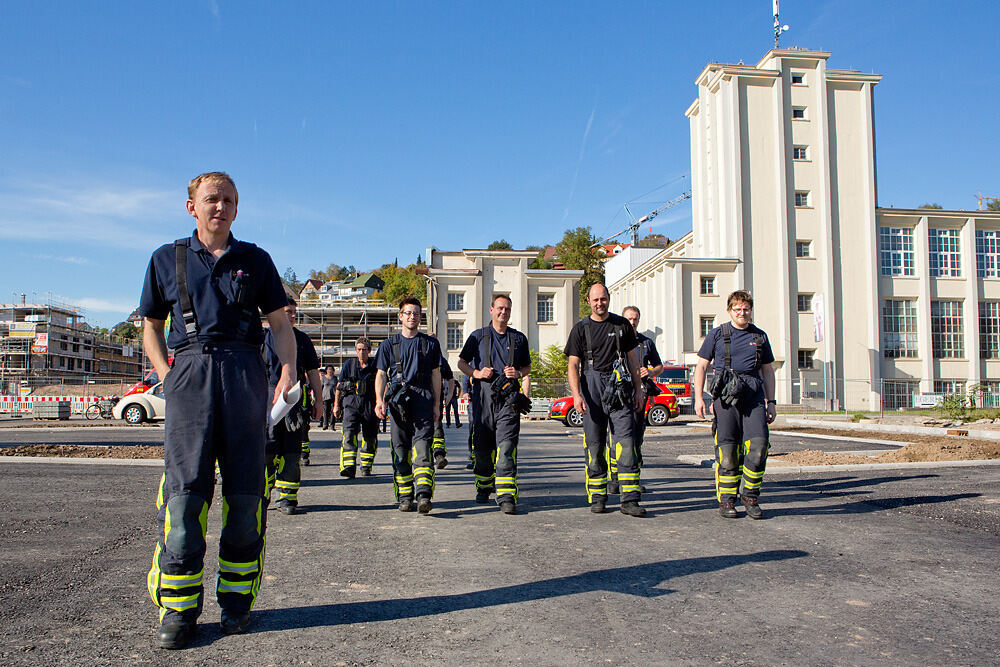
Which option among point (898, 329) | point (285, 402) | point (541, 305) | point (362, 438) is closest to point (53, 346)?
point (541, 305)

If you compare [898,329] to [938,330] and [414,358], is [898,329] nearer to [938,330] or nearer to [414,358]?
[938,330]

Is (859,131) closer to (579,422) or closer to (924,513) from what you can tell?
(579,422)

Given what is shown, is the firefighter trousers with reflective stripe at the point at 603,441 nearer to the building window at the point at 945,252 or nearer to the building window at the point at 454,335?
the building window at the point at 454,335

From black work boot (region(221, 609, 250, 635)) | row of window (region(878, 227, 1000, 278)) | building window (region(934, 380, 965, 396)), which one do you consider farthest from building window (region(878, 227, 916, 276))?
black work boot (region(221, 609, 250, 635))

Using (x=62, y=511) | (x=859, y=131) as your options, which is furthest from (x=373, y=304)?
(x=62, y=511)

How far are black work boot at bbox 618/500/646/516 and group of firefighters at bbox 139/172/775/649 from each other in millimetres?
18

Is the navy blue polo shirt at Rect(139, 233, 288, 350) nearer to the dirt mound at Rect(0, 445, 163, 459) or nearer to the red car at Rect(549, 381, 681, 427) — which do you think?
the dirt mound at Rect(0, 445, 163, 459)

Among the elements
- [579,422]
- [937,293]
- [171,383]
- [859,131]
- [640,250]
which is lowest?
[579,422]

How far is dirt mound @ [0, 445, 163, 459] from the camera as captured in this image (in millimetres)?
11250

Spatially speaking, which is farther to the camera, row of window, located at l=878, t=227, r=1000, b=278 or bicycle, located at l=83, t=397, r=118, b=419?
row of window, located at l=878, t=227, r=1000, b=278

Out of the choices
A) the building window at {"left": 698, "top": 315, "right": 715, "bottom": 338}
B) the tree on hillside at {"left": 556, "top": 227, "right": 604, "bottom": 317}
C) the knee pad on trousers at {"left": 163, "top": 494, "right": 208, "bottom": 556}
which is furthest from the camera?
the tree on hillside at {"left": 556, "top": 227, "right": 604, "bottom": 317}

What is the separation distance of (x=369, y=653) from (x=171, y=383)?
1.46 meters

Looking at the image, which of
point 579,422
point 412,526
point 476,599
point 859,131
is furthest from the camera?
point 859,131

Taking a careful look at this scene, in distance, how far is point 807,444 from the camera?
15977 mm
